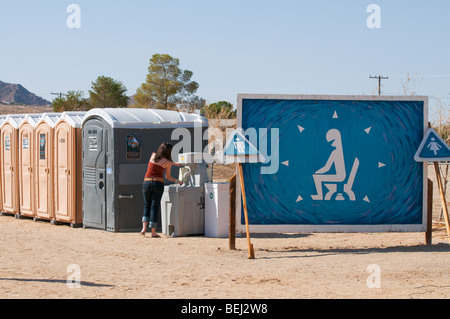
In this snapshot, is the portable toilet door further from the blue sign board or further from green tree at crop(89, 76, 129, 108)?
green tree at crop(89, 76, 129, 108)

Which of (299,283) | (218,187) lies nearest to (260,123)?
(218,187)

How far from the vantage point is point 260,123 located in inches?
410

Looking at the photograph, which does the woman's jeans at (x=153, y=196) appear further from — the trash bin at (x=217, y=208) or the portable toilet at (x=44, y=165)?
the portable toilet at (x=44, y=165)

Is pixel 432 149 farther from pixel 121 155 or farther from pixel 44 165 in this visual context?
pixel 44 165

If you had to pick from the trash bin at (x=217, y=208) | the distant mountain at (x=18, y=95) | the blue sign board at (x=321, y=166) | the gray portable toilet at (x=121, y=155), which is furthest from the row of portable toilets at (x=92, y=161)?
the distant mountain at (x=18, y=95)

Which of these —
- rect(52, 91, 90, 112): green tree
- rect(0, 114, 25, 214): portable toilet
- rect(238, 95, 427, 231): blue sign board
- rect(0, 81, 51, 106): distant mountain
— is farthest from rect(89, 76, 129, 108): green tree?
rect(0, 81, 51, 106): distant mountain

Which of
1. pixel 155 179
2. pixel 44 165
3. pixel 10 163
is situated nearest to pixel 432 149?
pixel 155 179

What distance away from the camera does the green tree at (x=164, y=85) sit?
65562 millimetres

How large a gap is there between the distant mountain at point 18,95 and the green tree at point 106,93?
93.8m

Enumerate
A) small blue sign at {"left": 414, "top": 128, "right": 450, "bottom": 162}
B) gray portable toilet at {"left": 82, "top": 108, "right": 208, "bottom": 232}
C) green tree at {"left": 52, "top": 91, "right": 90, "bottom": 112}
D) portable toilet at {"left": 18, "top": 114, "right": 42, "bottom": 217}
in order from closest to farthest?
small blue sign at {"left": 414, "top": 128, "right": 450, "bottom": 162}
gray portable toilet at {"left": 82, "top": 108, "right": 208, "bottom": 232}
portable toilet at {"left": 18, "top": 114, "right": 42, "bottom": 217}
green tree at {"left": 52, "top": 91, "right": 90, "bottom": 112}

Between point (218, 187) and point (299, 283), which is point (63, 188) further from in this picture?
point (299, 283)

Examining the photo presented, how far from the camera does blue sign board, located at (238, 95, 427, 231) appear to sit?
10453mm

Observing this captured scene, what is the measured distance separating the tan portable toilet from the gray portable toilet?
0.35 m
